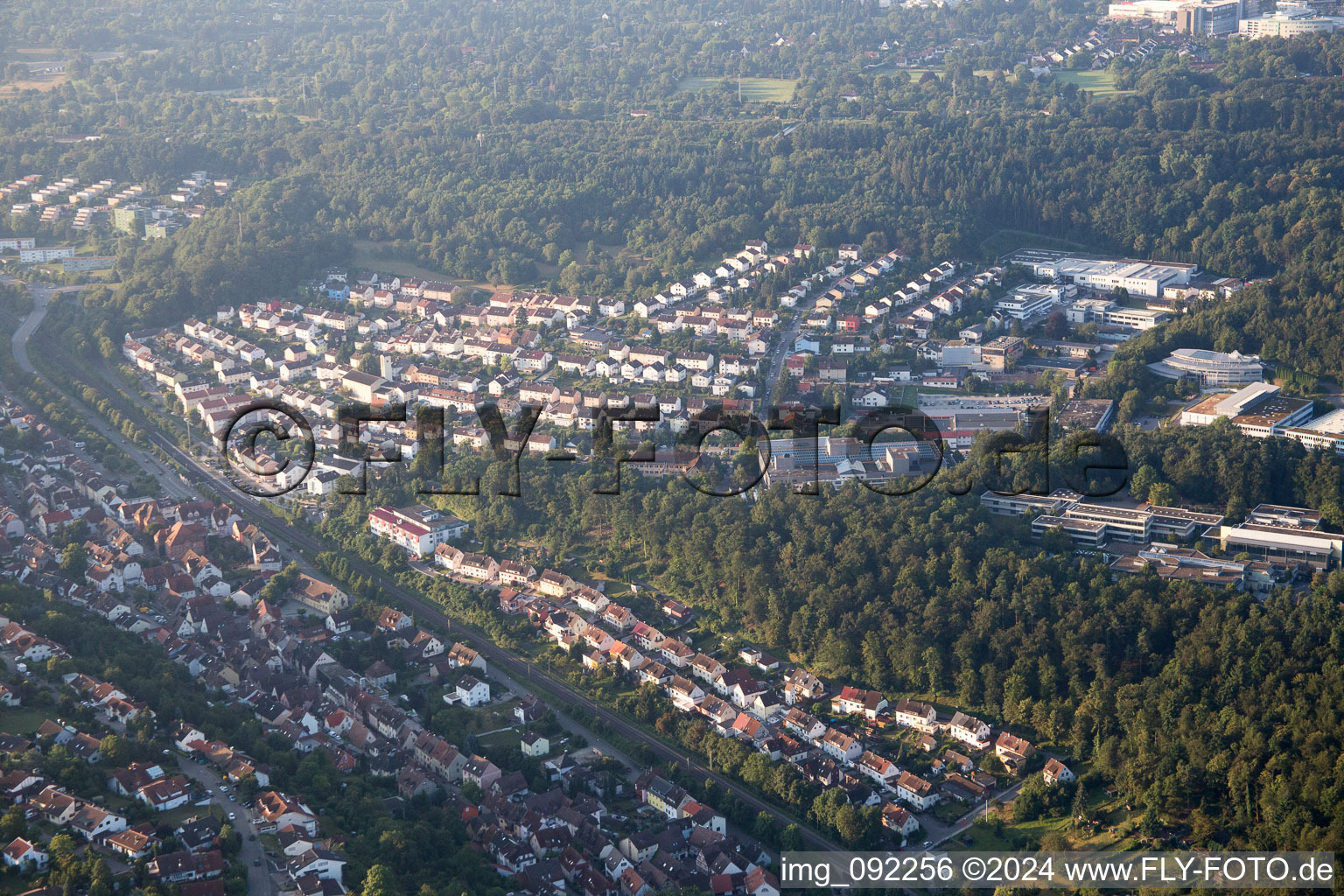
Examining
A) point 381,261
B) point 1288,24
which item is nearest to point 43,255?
point 381,261

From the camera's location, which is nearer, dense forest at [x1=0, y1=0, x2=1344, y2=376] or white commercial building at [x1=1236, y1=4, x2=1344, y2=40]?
dense forest at [x1=0, y1=0, x2=1344, y2=376]

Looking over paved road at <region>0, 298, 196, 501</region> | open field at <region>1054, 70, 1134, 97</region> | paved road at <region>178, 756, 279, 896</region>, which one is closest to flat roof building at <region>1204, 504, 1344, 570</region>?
paved road at <region>178, 756, 279, 896</region>

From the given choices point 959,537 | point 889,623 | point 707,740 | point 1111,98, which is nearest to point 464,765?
point 707,740

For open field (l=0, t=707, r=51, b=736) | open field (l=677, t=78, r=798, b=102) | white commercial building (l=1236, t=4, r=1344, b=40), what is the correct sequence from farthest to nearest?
white commercial building (l=1236, t=4, r=1344, b=40) < open field (l=677, t=78, r=798, b=102) < open field (l=0, t=707, r=51, b=736)

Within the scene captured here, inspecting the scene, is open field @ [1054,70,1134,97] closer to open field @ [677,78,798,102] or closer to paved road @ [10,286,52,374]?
open field @ [677,78,798,102]

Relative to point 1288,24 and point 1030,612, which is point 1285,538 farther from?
point 1288,24

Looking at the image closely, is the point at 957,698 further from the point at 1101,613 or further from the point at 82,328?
the point at 82,328

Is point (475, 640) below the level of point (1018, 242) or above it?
below
